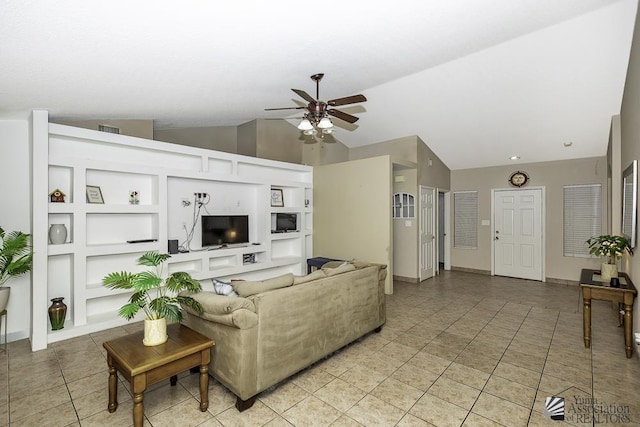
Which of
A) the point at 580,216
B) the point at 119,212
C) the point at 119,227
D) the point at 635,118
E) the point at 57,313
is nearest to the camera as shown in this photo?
the point at 635,118

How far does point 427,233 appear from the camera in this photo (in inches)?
259

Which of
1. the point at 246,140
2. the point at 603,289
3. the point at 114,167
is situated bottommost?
the point at 603,289

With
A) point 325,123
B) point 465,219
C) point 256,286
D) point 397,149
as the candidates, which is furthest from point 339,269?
point 465,219

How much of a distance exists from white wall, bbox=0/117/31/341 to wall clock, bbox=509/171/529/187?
8.01 m

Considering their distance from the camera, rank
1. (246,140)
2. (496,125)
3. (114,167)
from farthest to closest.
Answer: (246,140) → (496,125) → (114,167)

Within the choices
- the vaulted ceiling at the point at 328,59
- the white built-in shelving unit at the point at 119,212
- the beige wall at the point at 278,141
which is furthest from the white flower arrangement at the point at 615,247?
the beige wall at the point at 278,141

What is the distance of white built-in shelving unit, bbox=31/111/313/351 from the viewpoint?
329cm

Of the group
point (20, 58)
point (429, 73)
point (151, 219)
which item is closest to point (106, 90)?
point (20, 58)

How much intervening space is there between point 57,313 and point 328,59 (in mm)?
4003

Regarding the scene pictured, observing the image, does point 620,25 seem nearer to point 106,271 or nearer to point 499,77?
point 499,77

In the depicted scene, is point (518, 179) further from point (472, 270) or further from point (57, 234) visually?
point (57, 234)

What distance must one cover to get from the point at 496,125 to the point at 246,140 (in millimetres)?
4662

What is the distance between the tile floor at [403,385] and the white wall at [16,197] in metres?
0.28

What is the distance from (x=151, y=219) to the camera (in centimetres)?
443
